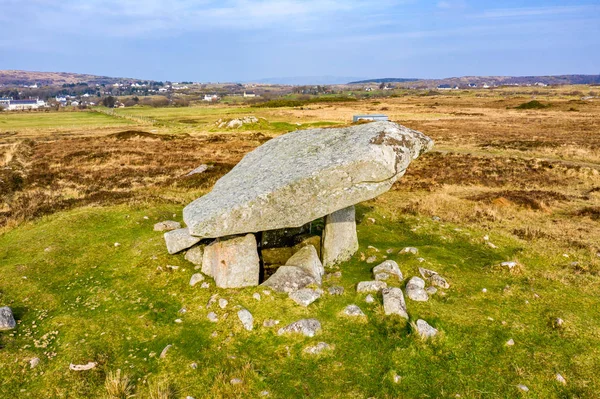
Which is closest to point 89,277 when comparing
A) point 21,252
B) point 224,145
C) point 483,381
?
point 21,252

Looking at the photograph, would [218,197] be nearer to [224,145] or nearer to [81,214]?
[81,214]

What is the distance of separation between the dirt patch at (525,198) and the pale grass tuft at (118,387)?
61.3 ft

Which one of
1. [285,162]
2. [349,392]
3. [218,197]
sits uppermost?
[285,162]

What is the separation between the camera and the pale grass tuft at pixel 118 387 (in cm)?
705

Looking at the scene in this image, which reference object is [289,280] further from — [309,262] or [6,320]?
[6,320]

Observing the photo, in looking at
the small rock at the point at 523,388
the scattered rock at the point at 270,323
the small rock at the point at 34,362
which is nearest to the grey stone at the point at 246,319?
the scattered rock at the point at 270,323

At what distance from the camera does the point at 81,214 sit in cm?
1691

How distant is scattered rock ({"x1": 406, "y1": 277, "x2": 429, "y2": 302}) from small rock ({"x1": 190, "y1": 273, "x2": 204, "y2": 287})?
18.9 feet

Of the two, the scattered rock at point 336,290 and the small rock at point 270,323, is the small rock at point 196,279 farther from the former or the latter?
the scattered rock at point 336,290

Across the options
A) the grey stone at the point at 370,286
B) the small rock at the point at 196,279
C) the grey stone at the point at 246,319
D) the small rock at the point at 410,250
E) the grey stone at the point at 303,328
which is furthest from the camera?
the small rock at the point at 410,250

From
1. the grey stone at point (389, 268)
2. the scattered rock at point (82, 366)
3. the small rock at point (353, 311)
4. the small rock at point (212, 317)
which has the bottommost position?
the scattered rock at point (82, 366)

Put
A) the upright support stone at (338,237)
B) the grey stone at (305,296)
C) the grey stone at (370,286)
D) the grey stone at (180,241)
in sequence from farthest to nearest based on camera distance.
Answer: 1. the upright support stone at (338,237)
2. the grey stone at (180,241)
3. the grey stone at (370,286)
4. the grey stone at (305,296)

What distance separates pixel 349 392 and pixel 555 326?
524cm

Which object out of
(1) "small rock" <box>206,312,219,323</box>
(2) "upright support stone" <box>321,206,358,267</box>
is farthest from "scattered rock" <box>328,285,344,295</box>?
(1) "small rock" <box>206,312,219,323</box>
